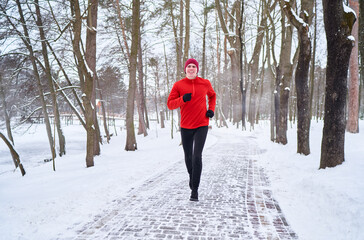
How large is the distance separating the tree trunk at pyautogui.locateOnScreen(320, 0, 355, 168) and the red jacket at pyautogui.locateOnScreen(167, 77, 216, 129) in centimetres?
245

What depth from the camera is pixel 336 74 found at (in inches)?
179

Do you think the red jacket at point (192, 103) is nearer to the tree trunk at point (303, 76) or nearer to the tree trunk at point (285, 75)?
the tree trunk at point (303, 76)

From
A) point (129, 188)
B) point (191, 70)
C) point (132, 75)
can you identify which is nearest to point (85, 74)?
point (132, 75)

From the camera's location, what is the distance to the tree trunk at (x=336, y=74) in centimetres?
447

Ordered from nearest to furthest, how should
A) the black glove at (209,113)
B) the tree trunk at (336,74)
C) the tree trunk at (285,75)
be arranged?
1. the black glove at (209,113)
2. the tree trunk at (336,74)
3. the tree trunk at (285,75)

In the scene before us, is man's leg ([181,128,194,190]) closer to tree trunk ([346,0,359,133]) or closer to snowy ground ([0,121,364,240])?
snowy ground ([0,121,364,240])

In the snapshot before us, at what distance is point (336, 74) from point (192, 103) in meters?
2.85

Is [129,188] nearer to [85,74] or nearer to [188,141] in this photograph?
[188,141]

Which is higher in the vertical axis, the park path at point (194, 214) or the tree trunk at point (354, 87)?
the tree trunk at point (354, 87)

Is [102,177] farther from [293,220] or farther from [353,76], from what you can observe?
[353,76]

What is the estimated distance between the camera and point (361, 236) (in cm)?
244

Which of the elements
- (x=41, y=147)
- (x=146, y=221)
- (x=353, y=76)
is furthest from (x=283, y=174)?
(x=41, y=147)

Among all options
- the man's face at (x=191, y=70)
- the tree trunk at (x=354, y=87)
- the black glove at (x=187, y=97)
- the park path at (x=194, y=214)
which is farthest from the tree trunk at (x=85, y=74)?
the tree trunk at (x=354, y=87)

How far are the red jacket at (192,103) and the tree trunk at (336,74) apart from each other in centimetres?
245
